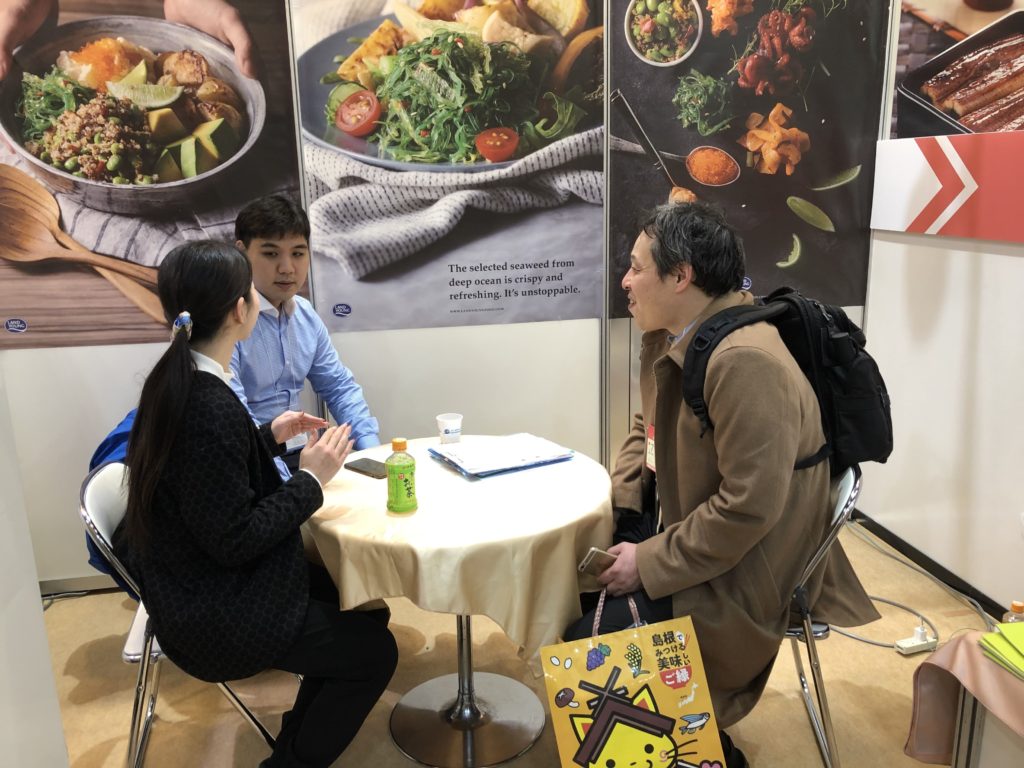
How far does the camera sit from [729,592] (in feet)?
5.97

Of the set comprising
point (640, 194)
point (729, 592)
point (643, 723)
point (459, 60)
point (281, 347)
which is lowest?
point (643, 723)

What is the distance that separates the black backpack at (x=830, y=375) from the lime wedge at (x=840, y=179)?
1732mm

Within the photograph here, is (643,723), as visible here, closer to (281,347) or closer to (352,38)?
(281,347)

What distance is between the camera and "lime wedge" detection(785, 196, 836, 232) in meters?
3.37

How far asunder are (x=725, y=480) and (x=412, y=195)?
5.87 feet

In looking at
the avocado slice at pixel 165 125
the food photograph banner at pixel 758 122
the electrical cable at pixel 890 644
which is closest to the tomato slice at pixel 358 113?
the avocado slice at pixel 165 125

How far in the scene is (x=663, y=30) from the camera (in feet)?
10.2

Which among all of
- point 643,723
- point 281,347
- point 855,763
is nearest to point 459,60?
point 281,347

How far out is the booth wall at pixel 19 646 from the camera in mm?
1437

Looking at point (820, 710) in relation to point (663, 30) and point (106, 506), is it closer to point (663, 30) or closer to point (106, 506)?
point (106, 506)

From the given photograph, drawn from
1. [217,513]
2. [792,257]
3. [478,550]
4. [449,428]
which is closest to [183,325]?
[217,513]

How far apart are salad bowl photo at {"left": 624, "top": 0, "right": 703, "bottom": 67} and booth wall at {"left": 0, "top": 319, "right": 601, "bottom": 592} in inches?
40.7

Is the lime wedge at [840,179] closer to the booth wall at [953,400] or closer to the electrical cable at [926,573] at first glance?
the booth wall at [953,400]

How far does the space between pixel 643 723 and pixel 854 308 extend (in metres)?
2.39
